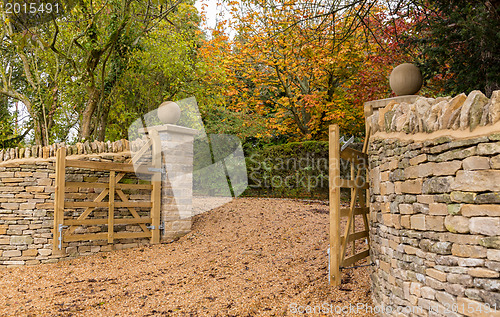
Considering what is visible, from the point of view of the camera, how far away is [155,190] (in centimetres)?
693

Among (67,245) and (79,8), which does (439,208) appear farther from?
(79,8)

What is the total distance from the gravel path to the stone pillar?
323mm

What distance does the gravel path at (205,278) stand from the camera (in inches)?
161

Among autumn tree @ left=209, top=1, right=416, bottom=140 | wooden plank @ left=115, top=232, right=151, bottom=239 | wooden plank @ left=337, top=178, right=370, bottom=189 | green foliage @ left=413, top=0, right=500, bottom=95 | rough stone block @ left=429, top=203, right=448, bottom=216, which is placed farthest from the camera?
autumn tree @ left=209, top=1, right=416, bottom=140

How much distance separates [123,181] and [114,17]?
3455 mm

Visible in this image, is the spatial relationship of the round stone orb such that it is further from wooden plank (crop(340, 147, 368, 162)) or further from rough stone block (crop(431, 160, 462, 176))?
rough stone block (crop(431, 160, 462, 176))

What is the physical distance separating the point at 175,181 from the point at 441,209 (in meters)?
5.32

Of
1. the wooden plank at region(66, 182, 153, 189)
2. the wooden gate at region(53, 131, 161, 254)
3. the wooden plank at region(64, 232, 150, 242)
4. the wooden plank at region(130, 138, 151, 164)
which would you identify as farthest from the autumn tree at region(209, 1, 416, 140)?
the wooden plank at region(64, 232, 150, 242)

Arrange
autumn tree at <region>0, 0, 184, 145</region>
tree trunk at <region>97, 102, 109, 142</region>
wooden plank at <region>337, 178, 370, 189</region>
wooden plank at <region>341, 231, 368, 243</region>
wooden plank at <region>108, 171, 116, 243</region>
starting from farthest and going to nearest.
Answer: tree trunk at <region>97, 102, 109, 142</region> < autumn tree at <region>0, 0, 184, 145</region> < wooden plank at <region>108, 171, 116, 243</region> < wooden plank at <region>341, 231, 368, 243</region> < wooden plank at <region>337, 178, 370, 189</region>

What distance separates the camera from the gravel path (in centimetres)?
408

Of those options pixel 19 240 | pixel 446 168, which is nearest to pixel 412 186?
pixel 446 168

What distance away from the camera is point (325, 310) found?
3738 millimetres

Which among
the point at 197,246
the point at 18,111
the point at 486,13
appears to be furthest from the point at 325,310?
the point at 18,111

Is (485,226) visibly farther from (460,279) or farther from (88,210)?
(88,210)
